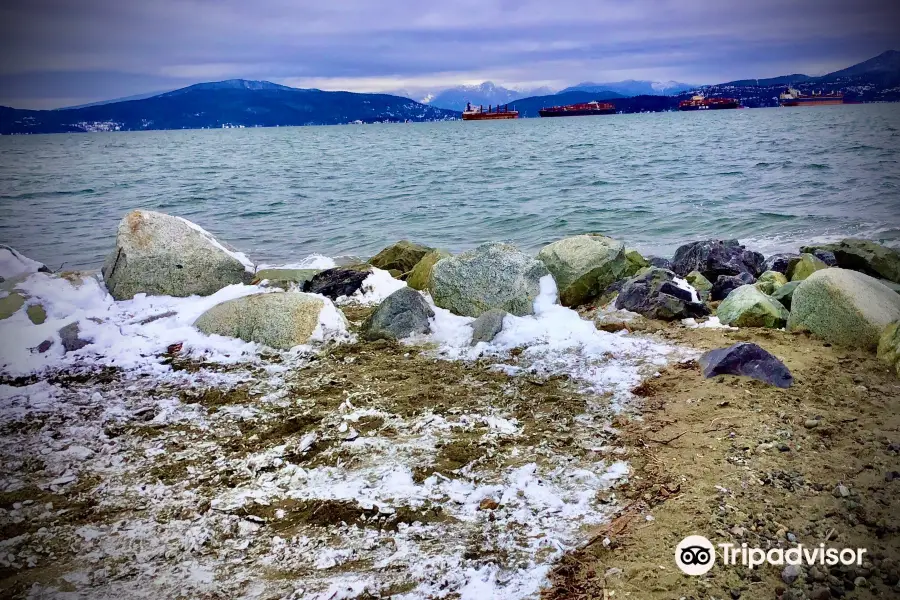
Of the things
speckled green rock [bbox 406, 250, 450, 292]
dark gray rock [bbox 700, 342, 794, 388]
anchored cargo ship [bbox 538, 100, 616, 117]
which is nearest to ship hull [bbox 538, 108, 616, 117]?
anchored cargo ship [bbox 538, 100, 616, 117]

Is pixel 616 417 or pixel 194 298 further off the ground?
pixel 194 298

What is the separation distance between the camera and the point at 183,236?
8.56 metres

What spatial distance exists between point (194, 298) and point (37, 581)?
210 inches

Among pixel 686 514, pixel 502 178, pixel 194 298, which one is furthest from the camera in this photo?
pixel 502 178

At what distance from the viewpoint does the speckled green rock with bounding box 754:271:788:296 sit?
858cm

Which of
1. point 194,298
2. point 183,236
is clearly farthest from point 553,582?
point 183,236

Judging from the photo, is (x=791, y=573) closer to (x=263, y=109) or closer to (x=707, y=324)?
(x=707, y=324)

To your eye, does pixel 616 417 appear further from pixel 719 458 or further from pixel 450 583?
pixel 450 583

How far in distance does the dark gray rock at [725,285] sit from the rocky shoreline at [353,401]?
0.06m

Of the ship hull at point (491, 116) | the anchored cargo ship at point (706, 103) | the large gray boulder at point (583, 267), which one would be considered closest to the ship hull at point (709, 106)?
the anchored cargo ship at point (706, 103)

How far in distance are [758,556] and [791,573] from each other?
0.18 meters

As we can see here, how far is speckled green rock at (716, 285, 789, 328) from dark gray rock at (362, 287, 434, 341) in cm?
378

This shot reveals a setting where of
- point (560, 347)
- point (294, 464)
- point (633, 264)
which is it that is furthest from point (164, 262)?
point (633, 264)

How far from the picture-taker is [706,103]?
130 m
